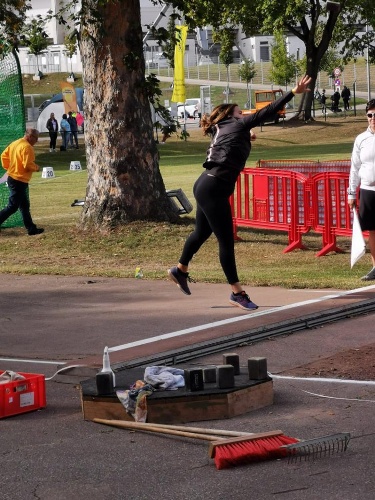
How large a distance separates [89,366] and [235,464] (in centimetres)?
271

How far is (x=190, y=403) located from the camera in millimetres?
6637

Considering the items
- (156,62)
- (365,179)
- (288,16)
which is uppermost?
(288,16)

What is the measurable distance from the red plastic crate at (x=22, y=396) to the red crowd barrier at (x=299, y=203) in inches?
330

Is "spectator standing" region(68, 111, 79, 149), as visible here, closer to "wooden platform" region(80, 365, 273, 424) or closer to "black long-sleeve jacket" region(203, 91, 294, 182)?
"black long-sleeve jacket" region(203, 91, 294, 182)

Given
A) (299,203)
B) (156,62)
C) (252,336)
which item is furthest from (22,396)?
(156,62)

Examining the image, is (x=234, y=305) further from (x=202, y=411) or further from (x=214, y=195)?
(x=202, y=411)

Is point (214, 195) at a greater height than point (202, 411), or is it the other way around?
point (214, 195)

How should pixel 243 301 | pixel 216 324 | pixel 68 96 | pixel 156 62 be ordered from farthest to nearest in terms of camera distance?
pixel 156 62 < pixel 68 96 < pixel 243 301 < pixel 216 324

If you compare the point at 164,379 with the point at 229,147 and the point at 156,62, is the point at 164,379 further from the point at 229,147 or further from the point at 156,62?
the point at 156,62

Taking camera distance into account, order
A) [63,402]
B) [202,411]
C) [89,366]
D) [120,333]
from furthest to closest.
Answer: [120,333] → [89,366] → [63,402] → [202,411]

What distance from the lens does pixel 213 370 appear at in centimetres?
683

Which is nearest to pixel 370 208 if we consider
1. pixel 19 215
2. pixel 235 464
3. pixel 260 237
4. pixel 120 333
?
pixel 120 333

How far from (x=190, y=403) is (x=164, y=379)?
0.32m

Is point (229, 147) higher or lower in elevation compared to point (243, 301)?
higher
